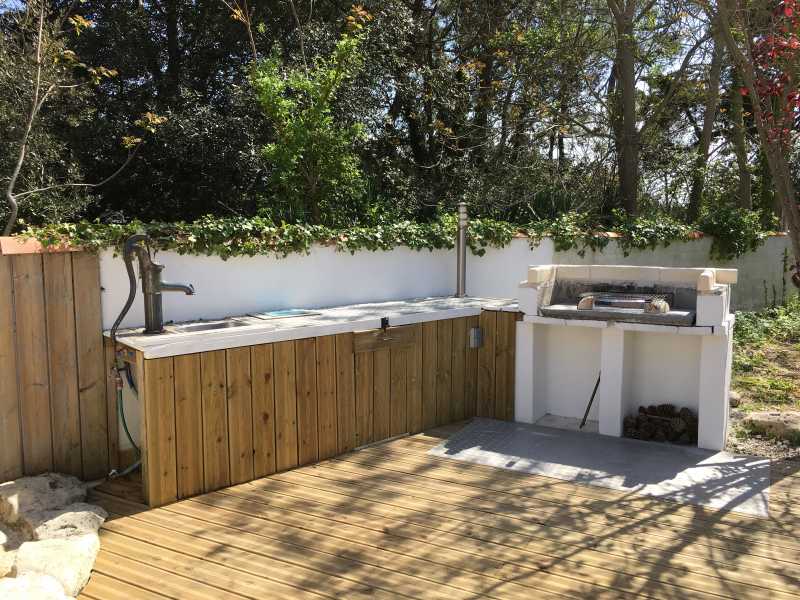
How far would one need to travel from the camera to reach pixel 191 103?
26.2 feet

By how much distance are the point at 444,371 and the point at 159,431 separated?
215 cm

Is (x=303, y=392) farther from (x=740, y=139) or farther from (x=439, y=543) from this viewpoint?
(x=740, y=139)

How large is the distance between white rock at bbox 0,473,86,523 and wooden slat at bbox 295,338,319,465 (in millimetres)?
1199

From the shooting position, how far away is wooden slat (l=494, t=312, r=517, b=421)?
4.83 metres

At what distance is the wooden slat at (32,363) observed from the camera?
3.33m

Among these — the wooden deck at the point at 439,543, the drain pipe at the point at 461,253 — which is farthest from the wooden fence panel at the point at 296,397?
the drain pipe at the point at 461,253

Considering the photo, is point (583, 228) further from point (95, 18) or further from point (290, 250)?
point (95, 18)

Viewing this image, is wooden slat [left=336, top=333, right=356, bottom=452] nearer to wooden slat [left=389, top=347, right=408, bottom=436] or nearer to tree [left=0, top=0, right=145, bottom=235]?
wooden slat [left=389, top=347, right=408, bottom=436]

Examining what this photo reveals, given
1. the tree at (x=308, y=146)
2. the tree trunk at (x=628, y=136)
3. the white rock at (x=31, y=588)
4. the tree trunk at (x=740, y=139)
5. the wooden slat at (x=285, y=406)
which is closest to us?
the white rock at (x=31, y=588)

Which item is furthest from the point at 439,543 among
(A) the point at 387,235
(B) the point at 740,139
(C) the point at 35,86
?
(B) the point at 740,139

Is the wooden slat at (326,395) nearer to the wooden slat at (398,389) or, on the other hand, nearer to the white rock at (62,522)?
the wooden slat at (398,389)

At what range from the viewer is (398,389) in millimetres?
4484

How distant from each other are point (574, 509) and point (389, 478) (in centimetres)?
105

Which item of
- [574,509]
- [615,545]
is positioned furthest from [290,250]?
[615,545]
